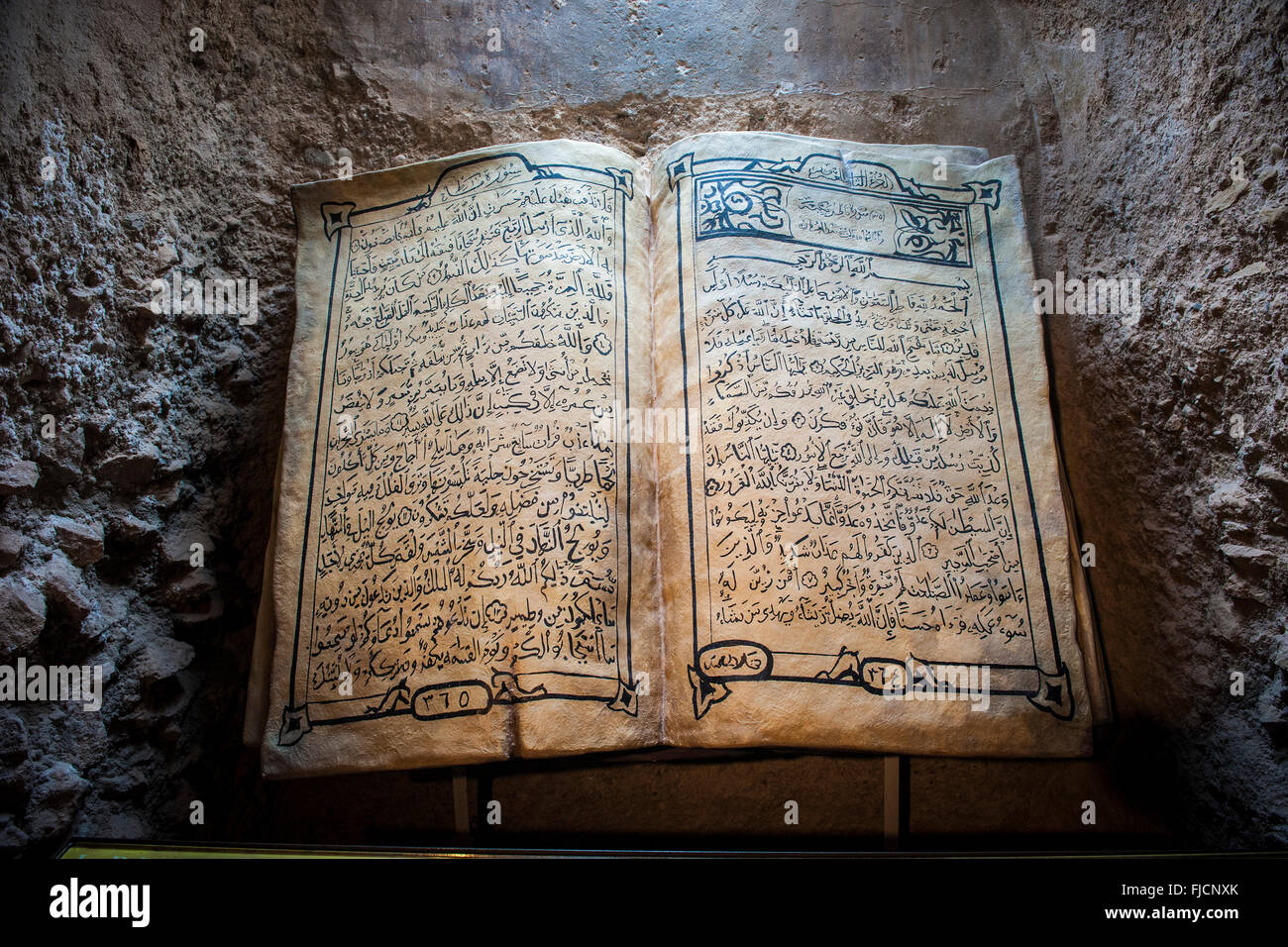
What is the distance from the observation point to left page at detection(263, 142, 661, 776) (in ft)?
4.99

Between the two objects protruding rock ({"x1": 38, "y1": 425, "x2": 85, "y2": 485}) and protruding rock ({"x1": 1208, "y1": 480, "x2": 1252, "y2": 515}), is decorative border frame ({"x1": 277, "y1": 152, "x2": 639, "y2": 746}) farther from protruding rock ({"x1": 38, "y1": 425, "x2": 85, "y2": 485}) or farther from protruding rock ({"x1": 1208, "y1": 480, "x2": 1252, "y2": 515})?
protruding rock ({"x1": 1208, "y1": 480, "x2": 1252, "y2": 515})

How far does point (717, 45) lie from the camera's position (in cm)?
230

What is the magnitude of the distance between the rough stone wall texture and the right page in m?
0.22

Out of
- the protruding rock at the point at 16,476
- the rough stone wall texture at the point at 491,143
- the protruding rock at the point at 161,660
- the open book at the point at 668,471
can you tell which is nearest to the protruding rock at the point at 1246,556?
the rough stone wall texture at the point at 491,143

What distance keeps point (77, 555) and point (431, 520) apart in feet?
2.16

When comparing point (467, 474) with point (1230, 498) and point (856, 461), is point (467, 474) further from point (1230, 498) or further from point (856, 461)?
point (1230, 498)

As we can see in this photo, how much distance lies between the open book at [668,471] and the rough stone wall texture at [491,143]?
0.55ft

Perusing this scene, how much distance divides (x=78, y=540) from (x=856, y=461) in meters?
1.59

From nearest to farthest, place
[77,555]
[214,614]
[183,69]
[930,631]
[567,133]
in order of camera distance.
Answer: [77,555]
[930,631]
[214,614]
[183,69]
[567,133]

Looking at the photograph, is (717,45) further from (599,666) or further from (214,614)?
(214,614)

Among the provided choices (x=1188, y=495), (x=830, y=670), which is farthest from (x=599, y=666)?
(x=1188, y=495)

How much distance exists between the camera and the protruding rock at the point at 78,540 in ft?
4.69

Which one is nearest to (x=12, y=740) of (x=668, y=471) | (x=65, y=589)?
(x=65, y=589)
